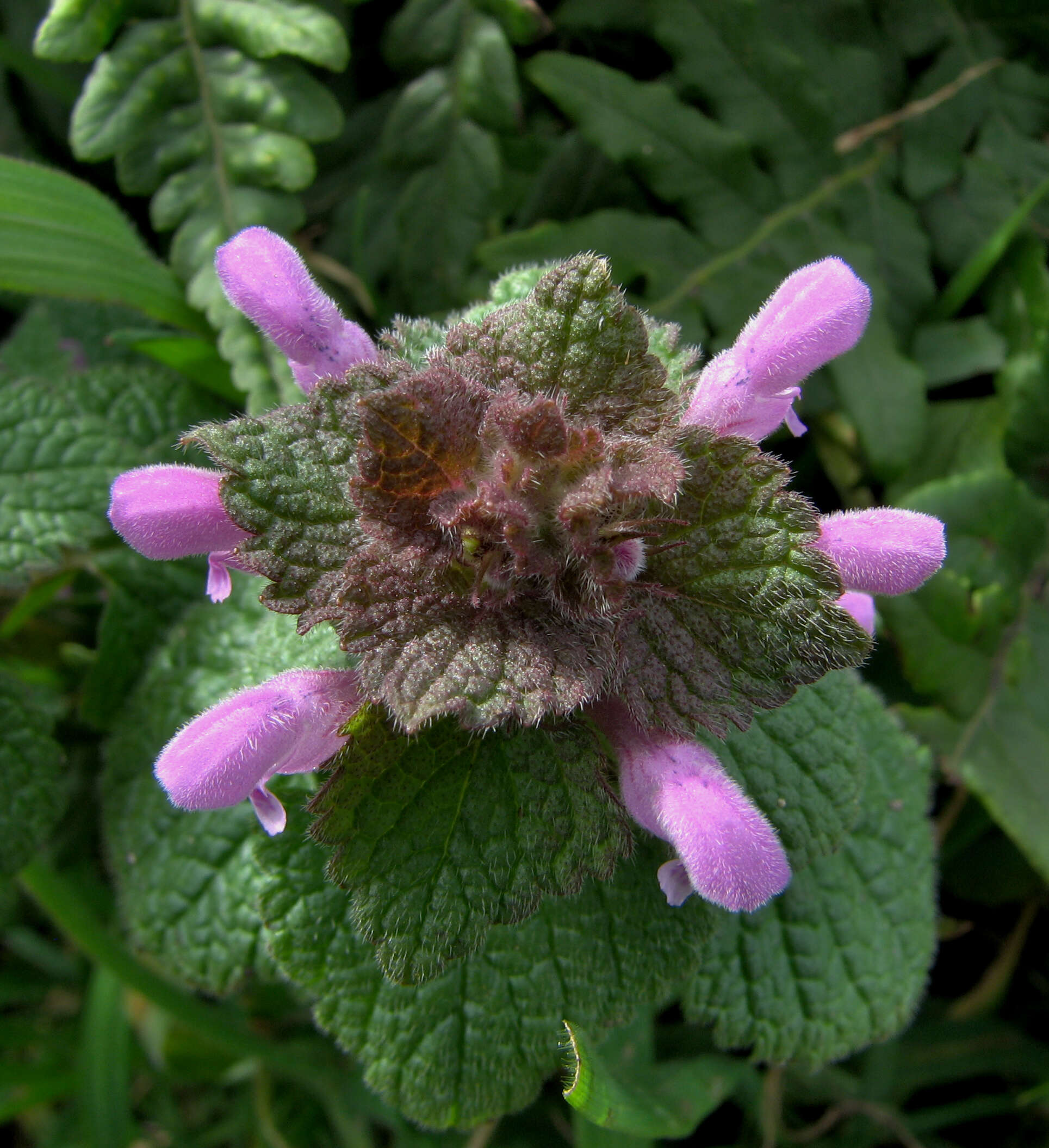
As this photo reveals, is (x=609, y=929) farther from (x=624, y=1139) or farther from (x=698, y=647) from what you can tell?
(x=624, y=1139)

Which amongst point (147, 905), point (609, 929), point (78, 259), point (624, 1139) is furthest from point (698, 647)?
point (78, 259)

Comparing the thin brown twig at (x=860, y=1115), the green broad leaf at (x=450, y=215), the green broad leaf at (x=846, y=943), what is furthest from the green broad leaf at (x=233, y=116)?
the thin brown twig at (x=860, y=1115)

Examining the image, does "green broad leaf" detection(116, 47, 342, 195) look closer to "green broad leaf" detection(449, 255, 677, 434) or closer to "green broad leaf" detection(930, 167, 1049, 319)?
"green broad leaf" detection(449, 255, 677, 434)

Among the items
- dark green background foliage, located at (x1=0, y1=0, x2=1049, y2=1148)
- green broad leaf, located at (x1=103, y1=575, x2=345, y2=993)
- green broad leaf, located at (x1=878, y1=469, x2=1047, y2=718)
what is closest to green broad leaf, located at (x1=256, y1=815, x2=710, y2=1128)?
dark green background foliage, located at (x1=0, y1=0, x2=1049, y2=1148)

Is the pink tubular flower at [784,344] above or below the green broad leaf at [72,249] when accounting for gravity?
above

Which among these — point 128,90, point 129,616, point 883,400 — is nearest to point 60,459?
point 129,616

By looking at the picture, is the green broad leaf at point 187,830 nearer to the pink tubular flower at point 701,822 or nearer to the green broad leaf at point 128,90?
the pink tubular flower at point 701,822
